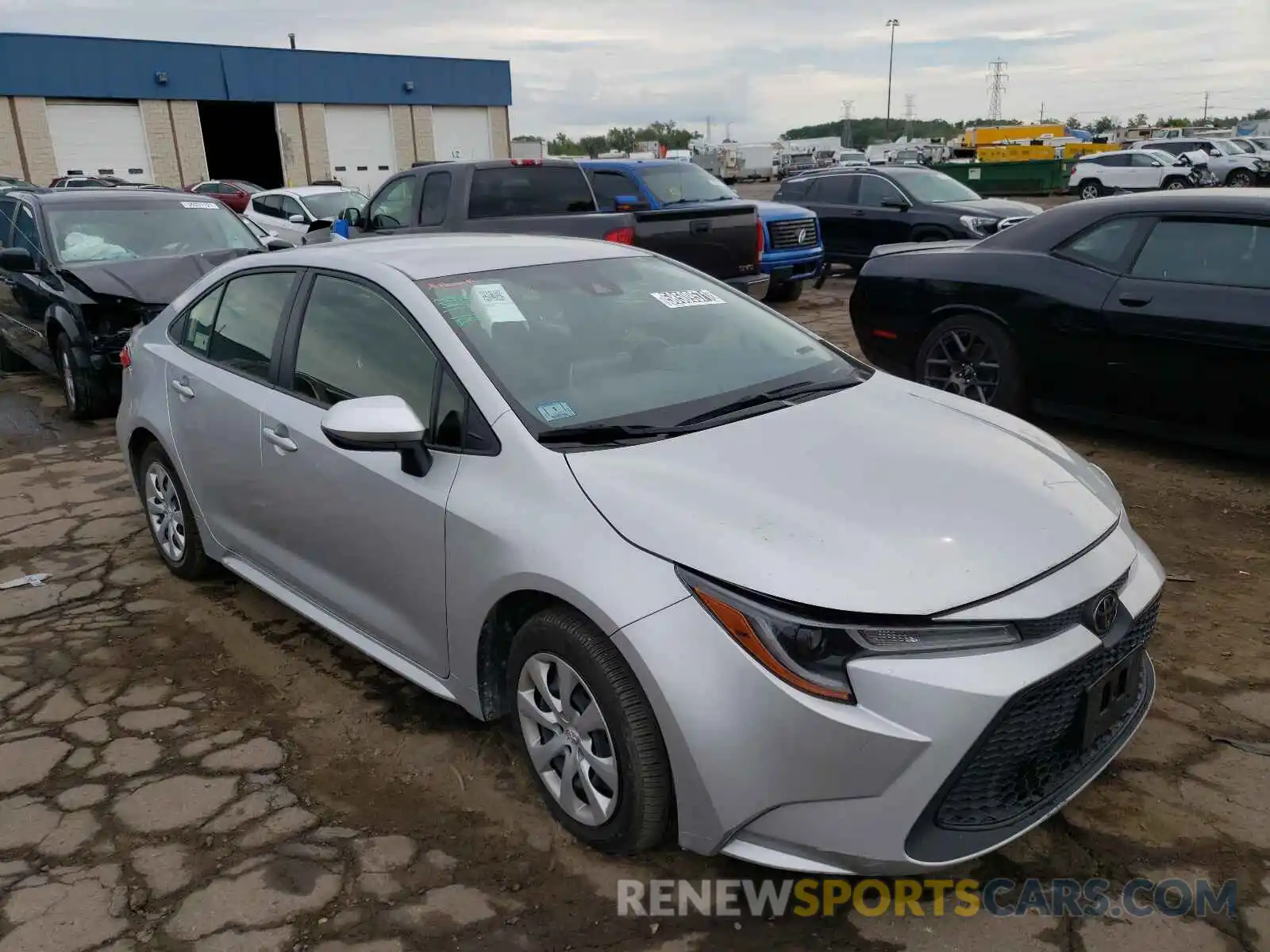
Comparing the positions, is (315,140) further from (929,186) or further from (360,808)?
(360,808)

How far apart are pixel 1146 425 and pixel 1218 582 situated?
147 cm

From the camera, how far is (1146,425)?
18.0 ft

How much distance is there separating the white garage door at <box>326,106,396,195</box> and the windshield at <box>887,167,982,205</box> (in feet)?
92.2

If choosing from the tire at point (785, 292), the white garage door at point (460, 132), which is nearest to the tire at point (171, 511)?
the tire at point (785, 292)

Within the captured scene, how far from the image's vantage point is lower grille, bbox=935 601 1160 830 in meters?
2.23

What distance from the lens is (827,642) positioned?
87.7 inches

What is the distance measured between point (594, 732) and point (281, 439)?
68.1 inches

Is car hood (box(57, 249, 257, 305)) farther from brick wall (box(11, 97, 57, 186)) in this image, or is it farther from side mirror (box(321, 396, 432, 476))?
brick wall (box(11, 97, 57, 186))

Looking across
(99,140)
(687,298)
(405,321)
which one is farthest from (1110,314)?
(99,140)

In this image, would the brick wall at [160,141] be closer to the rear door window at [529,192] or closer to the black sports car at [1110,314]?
the rear door window at [529,192]

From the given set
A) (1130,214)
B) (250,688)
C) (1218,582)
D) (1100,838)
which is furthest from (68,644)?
(1130,214)

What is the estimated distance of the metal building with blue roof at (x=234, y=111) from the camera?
103 feet

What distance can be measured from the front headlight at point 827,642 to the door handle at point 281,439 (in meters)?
1.97

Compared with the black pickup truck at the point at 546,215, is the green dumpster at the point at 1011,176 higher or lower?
lower
